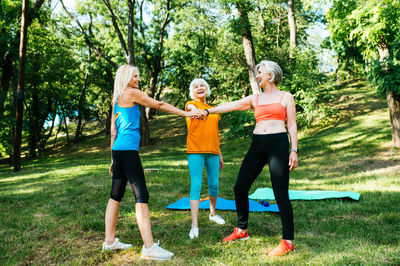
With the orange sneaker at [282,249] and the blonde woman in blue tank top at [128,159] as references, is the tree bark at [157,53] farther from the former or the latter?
the orange sneaker at [282,249]

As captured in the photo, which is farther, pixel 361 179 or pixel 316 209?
pixel 361 179

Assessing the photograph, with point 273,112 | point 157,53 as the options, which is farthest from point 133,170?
point 157,53

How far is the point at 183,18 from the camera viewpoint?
2147 cm

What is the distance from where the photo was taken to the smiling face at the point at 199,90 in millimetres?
4367

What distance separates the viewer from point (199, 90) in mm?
4367

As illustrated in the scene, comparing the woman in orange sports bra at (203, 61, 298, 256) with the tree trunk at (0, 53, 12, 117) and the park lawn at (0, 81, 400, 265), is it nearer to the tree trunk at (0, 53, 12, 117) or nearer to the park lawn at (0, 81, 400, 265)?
the park lawn at (0, 81, 400, 265)

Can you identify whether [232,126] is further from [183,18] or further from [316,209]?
[183,18]

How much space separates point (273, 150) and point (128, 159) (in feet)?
5.57

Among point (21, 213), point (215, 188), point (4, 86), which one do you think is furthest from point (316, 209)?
point (4, 86)

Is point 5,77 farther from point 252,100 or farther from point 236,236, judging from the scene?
point 236,236

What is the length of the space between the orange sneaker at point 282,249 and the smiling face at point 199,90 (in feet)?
7.54

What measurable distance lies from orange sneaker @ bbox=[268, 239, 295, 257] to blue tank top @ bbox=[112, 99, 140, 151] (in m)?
1.97

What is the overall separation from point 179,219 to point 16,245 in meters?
2.29

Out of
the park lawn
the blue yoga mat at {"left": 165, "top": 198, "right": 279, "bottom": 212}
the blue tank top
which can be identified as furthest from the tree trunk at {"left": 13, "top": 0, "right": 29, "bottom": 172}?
the blue tank top
